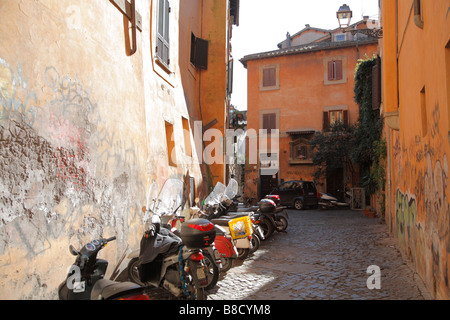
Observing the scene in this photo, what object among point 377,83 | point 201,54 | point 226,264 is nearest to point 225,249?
point 226,264

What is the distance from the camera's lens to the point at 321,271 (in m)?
6.41

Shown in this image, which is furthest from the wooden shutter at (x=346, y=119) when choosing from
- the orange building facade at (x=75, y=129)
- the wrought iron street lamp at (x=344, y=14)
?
the orange building facade at (x=75, y=129)

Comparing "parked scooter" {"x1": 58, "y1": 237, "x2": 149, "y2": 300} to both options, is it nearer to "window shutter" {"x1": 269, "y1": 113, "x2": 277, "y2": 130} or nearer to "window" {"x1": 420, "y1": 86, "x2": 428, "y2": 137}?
"window" {"x1": 420, "y1": 86, "x2": 428, "y2": 137}

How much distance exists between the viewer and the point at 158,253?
479 centimetres

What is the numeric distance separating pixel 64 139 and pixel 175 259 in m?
2.00

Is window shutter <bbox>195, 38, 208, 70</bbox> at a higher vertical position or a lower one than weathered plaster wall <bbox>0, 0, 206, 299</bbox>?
higher

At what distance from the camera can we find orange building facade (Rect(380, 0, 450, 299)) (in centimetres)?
415

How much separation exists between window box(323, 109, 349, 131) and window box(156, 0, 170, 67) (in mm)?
15891

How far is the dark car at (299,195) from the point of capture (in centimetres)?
1903

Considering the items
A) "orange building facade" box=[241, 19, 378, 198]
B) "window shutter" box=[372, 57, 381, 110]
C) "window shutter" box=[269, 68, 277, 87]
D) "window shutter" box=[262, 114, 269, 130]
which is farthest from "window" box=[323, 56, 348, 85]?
"window shutter" box=[372, 57, 381, 110]

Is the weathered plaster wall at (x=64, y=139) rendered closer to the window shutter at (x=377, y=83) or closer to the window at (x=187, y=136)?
the window at (x=187, y=136)
